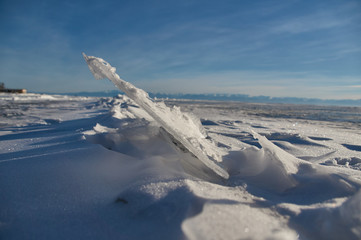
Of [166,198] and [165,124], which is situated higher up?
[165,124]

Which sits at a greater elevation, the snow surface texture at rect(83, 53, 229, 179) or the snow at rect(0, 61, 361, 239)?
the snow surface texture at rect(83, 53, 229, 179)

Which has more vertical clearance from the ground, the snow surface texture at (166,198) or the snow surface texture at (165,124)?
the snow surface texture at (165,124)

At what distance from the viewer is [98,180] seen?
1.05 meters

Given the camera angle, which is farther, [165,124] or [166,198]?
[165,124]

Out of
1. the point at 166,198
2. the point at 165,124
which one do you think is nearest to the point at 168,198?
the point at 166,198

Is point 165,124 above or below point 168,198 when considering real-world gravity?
above

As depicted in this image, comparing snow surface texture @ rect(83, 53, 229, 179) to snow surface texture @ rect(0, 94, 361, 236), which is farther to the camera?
snow surface texture @ rect(83, 53, 229, 179)

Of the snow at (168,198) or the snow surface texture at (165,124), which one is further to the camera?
the snow surface texture at (165,124)

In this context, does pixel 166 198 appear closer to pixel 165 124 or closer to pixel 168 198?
pixel 168 198

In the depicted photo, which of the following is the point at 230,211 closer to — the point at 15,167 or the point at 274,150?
the point at 274,150

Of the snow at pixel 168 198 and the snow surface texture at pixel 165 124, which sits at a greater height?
the snow surface texture at pixel 165 124

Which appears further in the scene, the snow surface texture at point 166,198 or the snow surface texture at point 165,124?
the snow surface texture at point 165,124

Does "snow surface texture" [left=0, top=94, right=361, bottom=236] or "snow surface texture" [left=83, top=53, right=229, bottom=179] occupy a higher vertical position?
"snow surface texture" [left=83, top=53, right=229, bottom=179]

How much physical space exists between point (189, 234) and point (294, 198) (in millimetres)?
583
